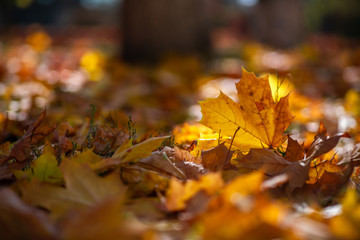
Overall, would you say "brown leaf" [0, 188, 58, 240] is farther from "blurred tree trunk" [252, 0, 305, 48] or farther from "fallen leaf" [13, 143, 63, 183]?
"blurred tree trunk" [252, 0, 305, 48]

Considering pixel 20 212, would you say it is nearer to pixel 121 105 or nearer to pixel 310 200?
pixel 310 200

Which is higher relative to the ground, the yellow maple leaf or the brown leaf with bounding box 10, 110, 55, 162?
the yellow maple leaf

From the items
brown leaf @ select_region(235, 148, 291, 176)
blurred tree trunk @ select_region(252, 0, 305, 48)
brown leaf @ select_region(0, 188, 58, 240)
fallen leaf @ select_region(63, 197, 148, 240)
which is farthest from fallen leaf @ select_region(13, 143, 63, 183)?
blurred tree trunk @ select_region(252, 0, 305, 48)

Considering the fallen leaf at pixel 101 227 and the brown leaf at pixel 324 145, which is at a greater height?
the fallen leaf at pixel 101 227

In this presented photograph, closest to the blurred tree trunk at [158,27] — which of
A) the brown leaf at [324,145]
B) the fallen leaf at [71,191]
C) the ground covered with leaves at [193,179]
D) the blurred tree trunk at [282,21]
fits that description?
the blurred tree trunk at [282,21]

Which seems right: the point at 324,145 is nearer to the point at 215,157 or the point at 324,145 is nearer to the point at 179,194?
the point at 215,157

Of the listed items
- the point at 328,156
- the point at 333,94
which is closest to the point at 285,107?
the point at 328,156

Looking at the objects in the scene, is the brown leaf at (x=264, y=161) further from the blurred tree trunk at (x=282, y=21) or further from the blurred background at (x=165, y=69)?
the blurred tree trunk at (x=282, y=21)

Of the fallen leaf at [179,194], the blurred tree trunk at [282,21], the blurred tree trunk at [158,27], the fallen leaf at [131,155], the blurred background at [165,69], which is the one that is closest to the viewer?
the fallen leaf at [179,194]
